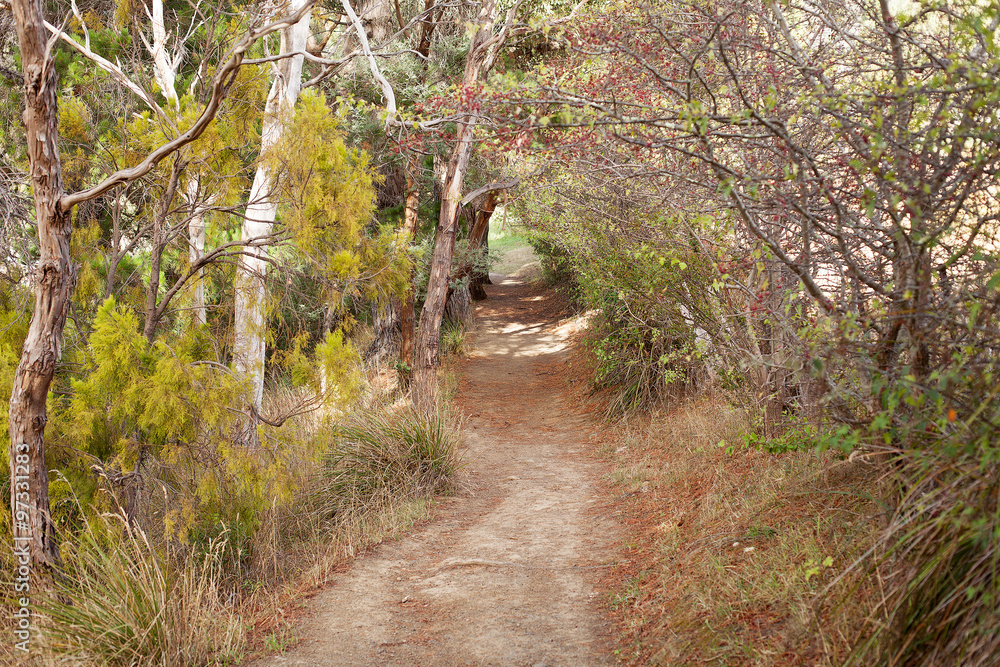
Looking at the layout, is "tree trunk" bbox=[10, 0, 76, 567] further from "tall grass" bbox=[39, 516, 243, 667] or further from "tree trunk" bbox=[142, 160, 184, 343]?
"tree trunk" bbox=[142, 160, 184, 343]

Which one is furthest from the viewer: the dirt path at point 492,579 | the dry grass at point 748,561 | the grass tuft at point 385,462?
the grass tuft at point 385,462

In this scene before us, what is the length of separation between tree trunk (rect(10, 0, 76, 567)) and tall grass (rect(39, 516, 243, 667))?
28.4 inches

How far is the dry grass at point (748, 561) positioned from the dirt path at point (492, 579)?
37cm

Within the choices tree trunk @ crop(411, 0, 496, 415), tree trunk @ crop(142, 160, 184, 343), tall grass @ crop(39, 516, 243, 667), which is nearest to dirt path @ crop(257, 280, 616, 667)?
tall grass @ crop(39, 516, 243, 667)

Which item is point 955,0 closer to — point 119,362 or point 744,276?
point 744,276

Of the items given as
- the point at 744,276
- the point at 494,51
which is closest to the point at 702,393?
the point at 744,276

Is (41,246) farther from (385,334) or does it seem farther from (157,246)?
(385,334)

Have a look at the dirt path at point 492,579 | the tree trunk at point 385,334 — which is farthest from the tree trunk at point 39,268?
the tree trunk at point 385,334

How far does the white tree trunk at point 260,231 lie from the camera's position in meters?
6.40

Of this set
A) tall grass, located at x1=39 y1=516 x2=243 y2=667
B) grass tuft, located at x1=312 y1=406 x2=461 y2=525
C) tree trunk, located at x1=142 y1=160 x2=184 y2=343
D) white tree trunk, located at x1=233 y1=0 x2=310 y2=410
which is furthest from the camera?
grass tuft, located at x1=312 y1=406 x2=461 y2=525

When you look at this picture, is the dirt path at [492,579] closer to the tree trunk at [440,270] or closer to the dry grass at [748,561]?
the dry grass at [748,561]

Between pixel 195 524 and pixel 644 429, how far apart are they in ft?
19.4

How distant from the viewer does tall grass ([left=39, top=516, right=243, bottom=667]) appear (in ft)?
14.2

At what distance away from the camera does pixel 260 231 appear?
8766 millimetres
